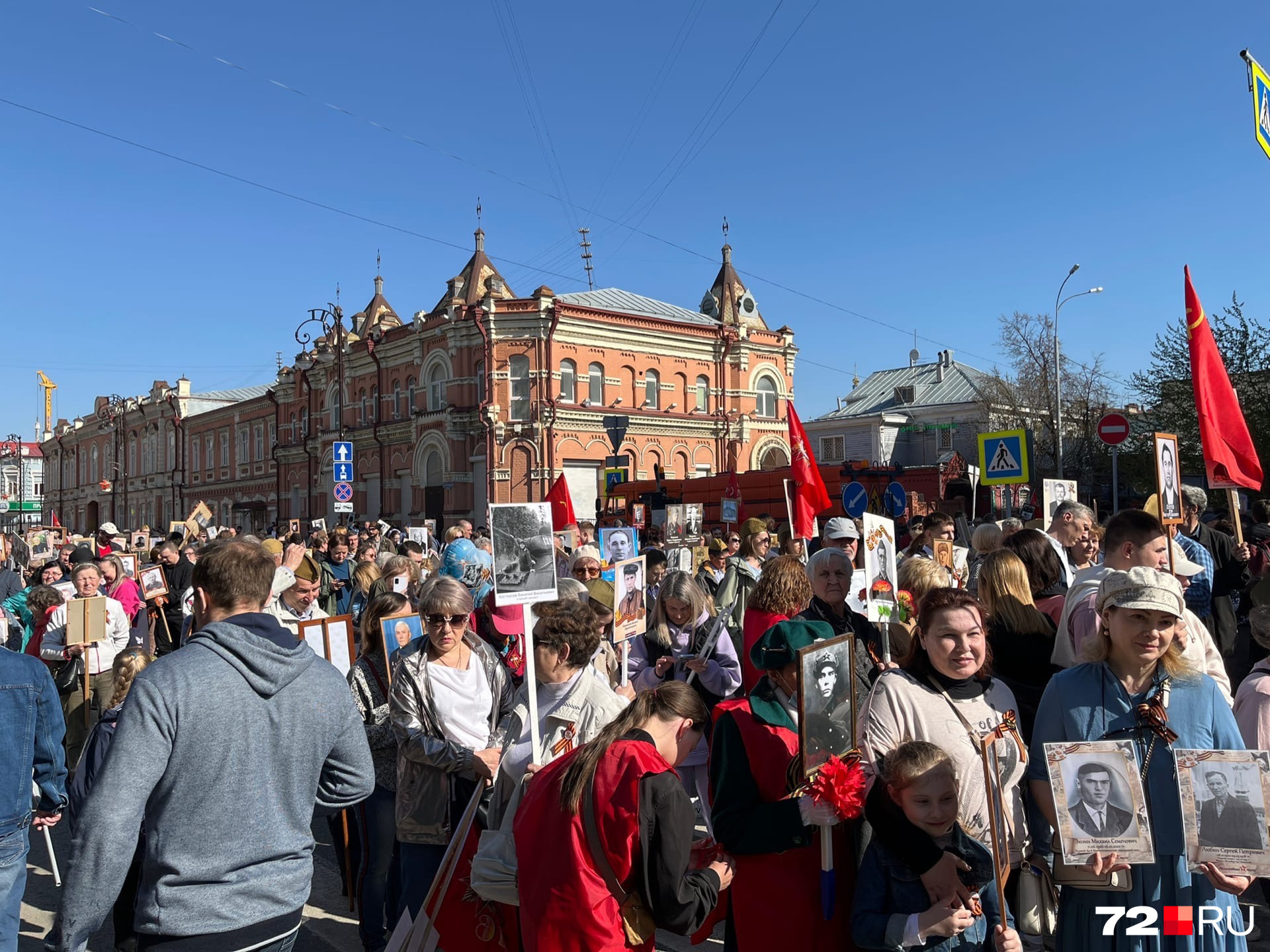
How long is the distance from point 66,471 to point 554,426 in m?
64.5

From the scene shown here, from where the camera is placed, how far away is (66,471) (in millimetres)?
80375

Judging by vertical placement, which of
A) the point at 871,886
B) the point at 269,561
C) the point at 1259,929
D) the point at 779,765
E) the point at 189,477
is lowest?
the point at 1259,929

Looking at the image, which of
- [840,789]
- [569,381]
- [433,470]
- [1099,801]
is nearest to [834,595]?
[840,789]

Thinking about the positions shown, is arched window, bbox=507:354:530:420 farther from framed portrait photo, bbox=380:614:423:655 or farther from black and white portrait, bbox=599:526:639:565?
framed portrait photo, bbox=380:614:423:655

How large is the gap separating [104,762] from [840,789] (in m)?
2.30

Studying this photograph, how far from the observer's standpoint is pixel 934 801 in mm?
3016

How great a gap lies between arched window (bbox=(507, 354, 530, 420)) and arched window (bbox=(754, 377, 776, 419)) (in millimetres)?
11632

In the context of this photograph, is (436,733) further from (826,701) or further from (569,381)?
(569,381)

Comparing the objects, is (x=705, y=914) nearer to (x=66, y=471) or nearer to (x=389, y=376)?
(x=389, y=376)

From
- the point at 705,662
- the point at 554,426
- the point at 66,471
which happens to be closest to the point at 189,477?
the point at 66,471

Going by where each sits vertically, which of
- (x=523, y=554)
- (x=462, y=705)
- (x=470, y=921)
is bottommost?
(x=470, y=921)

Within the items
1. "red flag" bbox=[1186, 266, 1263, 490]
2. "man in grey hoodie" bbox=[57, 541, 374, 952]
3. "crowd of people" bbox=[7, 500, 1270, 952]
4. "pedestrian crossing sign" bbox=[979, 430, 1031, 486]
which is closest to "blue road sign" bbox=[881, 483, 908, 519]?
"pedestrian crossing sign" bbox=[979, 430, 1031, 486]

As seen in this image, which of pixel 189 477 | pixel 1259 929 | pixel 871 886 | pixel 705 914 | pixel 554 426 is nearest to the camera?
pixel 705 914

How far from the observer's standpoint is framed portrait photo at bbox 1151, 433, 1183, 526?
5.57m
